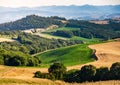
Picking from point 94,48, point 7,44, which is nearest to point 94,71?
point 94,48

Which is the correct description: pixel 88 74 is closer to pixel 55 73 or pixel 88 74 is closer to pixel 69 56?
pixel 55 73

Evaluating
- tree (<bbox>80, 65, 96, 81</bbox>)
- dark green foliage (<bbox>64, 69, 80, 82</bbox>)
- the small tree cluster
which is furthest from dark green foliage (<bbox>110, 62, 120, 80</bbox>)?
the small tree cluster

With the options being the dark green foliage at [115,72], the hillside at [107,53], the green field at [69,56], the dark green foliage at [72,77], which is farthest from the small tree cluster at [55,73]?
the green field at [69,56]

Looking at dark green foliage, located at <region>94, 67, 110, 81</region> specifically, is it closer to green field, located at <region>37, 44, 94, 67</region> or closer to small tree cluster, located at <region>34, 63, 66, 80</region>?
small tree cluster, located at <region>34, 63, 66, 80</region>

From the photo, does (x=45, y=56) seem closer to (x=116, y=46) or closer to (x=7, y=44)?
(x=116, y=46)

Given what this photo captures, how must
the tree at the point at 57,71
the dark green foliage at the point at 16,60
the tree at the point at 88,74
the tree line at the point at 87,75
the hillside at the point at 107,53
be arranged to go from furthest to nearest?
the dark green foliage at the point at 16,60, the hillside at the point at 107,53, the tree at the point at 57,71, the tree at the point at 88,74, the tree line at the point at 87,75

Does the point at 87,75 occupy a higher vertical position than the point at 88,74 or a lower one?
lower

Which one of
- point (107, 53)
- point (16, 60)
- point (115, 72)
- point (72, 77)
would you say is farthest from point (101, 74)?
point (107, 53)

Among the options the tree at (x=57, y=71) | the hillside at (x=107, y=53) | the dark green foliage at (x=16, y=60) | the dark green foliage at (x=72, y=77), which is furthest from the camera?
the dark green foliage at (x=16, y=60)

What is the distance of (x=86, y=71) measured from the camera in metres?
59.8

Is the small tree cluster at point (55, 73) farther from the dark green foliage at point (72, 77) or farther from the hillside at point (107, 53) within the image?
the hillside at point (107, 53)

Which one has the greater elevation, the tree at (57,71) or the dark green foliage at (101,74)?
the dark green foliage at (101,74)

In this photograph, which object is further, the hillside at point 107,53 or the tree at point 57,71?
the hillside at point 107,53

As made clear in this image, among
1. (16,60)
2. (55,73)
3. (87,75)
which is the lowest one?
(16,60)
